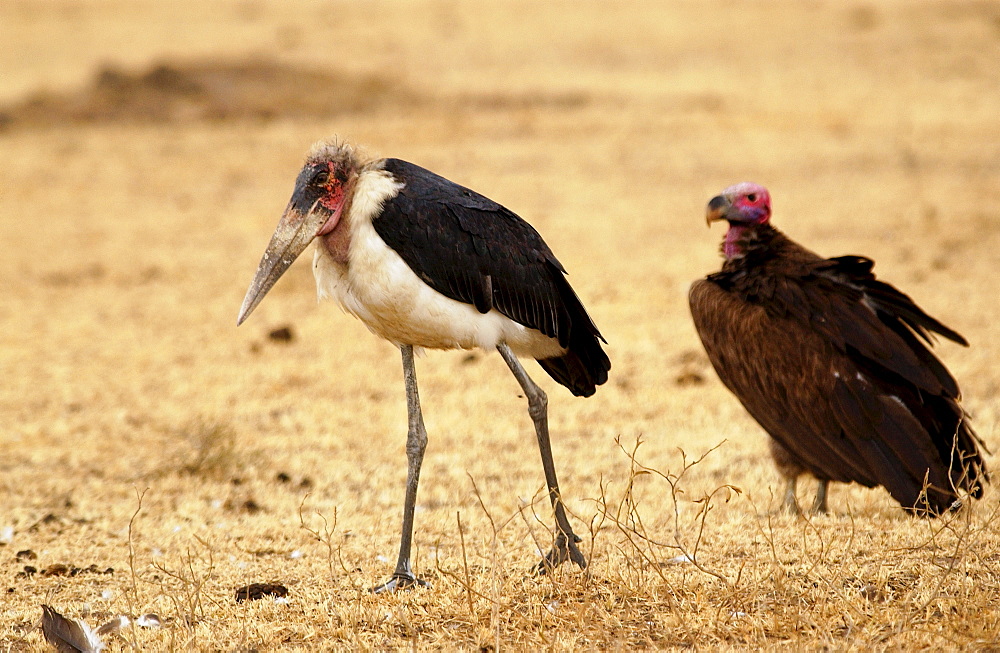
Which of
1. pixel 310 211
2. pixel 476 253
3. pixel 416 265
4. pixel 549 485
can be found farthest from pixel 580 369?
pixel 310 211

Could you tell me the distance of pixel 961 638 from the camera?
10.3ft

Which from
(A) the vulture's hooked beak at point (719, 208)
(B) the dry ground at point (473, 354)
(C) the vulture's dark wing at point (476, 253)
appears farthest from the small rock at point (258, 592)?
(A) the vulture's hooked beak at point (719, 208)

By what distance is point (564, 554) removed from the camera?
3824mm

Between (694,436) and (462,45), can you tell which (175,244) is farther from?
(462,45)

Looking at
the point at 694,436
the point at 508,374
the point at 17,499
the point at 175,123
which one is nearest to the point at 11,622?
the point at 17,499

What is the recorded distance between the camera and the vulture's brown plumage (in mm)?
4395

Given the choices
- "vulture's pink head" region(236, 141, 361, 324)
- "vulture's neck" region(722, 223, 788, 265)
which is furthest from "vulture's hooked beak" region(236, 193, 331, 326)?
"vulture's neck" region(722, 223, 788, 265)

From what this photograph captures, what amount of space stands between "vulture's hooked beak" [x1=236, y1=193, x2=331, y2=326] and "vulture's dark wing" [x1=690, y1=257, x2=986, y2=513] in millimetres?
1977

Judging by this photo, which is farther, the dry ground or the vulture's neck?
the vulture's neck

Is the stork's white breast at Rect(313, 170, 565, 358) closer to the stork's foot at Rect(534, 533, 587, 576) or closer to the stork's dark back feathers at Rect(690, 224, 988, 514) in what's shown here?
the stork's foot at Rect(534, 533, 587, 576)

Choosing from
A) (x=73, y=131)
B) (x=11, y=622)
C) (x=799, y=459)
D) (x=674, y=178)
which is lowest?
(x=11, y=622)

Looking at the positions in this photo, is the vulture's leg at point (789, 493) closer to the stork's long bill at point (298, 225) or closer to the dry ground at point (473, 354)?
the dry ground at point (473, 354)

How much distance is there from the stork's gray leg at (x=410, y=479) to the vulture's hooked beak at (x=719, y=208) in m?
2.08

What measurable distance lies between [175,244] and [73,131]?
6.00 m
